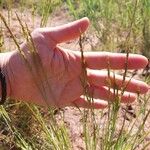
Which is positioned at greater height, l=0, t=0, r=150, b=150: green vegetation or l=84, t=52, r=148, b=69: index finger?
l=84, t=52, r=148, b=69: index finger

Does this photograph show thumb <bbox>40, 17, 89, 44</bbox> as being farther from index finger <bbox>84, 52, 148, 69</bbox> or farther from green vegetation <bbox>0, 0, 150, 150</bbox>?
green vegetation <bbox>0, 0, 150, 150</bbox>

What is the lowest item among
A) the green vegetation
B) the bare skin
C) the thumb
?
the green vegetation

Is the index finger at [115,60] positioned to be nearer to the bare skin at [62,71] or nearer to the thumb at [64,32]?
the bare skin at [62,71]

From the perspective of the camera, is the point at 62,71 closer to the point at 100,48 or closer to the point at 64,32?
the point at 64,32

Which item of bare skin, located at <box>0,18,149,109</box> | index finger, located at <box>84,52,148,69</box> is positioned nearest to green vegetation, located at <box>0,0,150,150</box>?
bare skin, located at <box>0,18,149,109</box>

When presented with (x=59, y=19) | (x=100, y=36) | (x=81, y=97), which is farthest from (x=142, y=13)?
(x=81, y=97)

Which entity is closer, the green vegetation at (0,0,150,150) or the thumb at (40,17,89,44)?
the thumb at (40,17,89,44)

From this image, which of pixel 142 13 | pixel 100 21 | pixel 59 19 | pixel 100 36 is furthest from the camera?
pixel 59 19

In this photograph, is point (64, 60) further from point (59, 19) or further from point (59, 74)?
point (59, 19)
